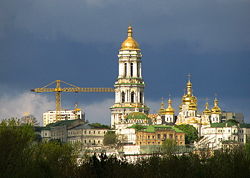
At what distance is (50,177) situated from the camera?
105562 millimetres

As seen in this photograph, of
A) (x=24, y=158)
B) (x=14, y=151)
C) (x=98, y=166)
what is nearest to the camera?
(x=98, y=166)

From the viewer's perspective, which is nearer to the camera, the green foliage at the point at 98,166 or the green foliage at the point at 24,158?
the green foliage at the point at 98,166

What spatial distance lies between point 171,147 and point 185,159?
69.7m

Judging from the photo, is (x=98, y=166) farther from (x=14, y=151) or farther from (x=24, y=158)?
(x=24, y=158)

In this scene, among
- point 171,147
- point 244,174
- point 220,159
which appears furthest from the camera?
point 171,147

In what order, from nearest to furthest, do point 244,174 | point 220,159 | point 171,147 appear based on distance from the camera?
point 244,174 → point 220,159 → point 171,147

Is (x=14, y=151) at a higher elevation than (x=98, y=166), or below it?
higher

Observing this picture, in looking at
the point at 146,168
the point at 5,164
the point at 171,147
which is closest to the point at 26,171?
the point at 5,164

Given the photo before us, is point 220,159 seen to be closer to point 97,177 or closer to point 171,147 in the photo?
point 97,177

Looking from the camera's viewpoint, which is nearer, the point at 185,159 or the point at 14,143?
the point at 14,143

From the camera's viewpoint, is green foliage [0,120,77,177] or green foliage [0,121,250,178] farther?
green foliage [0,120,77,177]

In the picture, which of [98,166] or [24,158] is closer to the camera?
[98,166]

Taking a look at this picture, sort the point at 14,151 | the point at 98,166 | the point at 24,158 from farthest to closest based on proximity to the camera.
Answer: the point at 24,158
the point at 14,151
the point at 98,166

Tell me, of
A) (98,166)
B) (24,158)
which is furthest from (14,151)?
(98,166)
